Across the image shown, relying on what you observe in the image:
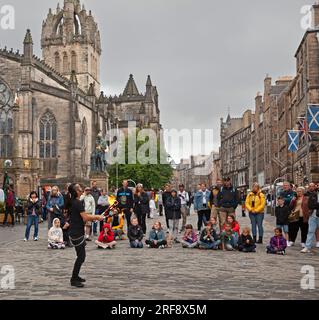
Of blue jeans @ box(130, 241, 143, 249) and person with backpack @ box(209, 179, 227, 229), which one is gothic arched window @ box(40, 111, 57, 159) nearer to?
person with backpack @ box(209, 179, 227, 229)

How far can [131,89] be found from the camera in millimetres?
98938

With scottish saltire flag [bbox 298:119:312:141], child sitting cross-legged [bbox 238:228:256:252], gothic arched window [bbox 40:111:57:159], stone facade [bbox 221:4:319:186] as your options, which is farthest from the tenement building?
child sitting cross-legged [bbox 238:228:256:252]

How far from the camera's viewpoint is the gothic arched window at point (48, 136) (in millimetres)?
54784

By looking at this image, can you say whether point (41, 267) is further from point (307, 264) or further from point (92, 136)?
point (92, 136)

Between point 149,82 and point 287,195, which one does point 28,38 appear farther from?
point 287,195

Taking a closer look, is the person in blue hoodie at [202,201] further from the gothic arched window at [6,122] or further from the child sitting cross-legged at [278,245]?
the gothic arched window at [6,122]

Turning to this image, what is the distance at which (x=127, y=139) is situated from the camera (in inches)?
2798

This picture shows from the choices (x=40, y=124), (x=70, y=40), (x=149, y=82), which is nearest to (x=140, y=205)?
(x=40, y=124)

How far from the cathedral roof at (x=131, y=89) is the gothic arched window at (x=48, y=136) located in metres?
42.8

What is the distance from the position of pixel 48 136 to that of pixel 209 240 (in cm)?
4244

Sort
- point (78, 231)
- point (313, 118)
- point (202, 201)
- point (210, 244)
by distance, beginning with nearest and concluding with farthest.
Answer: point (78, 231)
point (210, 244)
point (202, 201)
point (313, 118)

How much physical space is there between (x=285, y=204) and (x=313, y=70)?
24295mm
